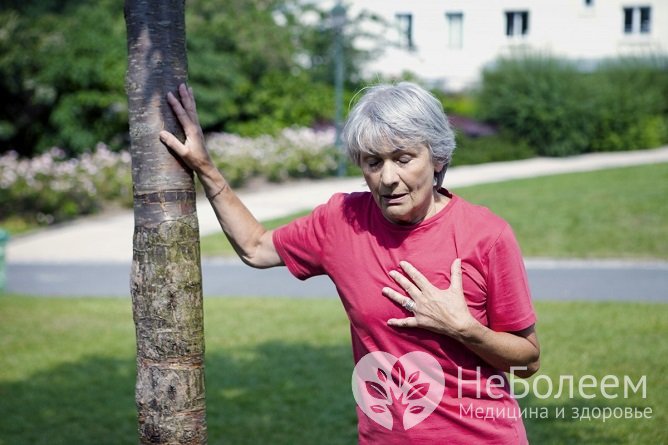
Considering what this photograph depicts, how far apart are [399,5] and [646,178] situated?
8140mm

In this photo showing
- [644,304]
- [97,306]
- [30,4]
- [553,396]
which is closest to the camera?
[553,396]

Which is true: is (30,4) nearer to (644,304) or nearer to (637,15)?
(644,304)

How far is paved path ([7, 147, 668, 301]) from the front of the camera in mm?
9703

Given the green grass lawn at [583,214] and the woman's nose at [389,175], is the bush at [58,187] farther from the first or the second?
the woman's nose at [389,175]

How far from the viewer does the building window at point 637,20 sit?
1329 inches

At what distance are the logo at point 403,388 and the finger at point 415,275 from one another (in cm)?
22

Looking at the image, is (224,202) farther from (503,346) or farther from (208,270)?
(208,270)

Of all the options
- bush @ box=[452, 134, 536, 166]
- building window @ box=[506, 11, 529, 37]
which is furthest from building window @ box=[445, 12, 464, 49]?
bush @ box=[452, 134, 536, 166]

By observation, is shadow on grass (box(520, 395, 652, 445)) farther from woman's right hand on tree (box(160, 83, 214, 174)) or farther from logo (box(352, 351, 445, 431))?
woman's right hand on tree (box(160, 83, 214, 174))

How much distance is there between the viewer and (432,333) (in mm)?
2611

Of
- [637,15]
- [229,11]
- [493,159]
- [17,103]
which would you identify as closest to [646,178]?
[493,159]

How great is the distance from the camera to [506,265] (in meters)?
2.53

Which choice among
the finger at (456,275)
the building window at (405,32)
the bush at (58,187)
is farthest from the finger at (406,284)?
the building window at (405,32)

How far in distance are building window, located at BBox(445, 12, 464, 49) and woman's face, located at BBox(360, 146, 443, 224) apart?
626 inches
